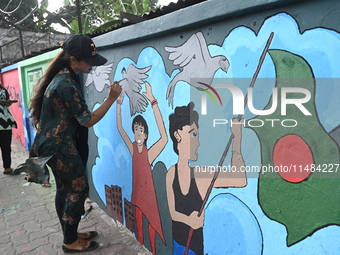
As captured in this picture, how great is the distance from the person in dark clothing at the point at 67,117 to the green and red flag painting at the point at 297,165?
135 centimetres

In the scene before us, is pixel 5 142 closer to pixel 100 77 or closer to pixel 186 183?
pixel 100 77

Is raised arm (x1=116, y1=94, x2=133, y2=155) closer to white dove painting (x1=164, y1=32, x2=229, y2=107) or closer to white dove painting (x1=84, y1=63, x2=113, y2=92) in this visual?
white dove painting (x1=84, y1=63, x2=113, y2=92)

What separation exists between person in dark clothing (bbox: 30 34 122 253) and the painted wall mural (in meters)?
0.45

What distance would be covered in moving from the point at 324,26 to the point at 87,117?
173 centimetres

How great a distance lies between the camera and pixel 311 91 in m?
1.28

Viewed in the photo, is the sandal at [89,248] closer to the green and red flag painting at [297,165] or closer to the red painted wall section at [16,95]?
the green and red flag painting at [297,165]

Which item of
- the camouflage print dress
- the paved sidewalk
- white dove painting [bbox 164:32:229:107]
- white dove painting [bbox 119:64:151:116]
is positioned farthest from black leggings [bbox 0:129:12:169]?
white dove painting [bbox 164:32:229:107]

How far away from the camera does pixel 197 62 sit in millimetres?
1815

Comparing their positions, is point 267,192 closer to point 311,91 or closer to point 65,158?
point 311,91

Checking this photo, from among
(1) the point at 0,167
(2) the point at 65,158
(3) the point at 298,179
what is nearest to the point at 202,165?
(3) the point at 298,179

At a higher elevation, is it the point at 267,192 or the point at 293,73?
the point at 293,73

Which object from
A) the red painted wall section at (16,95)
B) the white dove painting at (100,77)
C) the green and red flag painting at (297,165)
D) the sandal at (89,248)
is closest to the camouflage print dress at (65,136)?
the sandal at (89,248)

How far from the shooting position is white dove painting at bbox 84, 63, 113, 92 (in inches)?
116

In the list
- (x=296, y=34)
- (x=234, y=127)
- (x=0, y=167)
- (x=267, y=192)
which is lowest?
(x=0, y=167)
